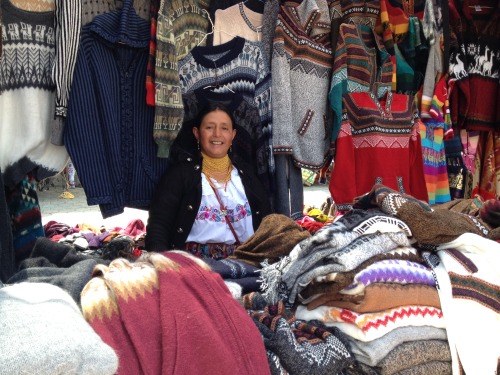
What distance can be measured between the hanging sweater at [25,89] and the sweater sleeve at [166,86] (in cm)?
48

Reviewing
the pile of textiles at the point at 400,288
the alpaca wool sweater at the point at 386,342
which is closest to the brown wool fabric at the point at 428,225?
the pile of textiles at the point at 400,288

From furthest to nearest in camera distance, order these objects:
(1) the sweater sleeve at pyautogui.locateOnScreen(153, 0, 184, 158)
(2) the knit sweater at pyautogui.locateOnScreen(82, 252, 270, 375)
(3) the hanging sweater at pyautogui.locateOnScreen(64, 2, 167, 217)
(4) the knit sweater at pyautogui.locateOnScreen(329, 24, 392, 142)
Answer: (4) the knit sweater at pyautogui.locateOnScreen(329, 24, 392, 142)
(1) the sweater sleeve at pyautogui.locateOnScreen(153, 0, 184, 158)
(3) the hanging sweater at pyautogui.locateOnScreen(64, 2, 167, 217)
(2) the knit sweater at pyautogui.locateOnScreen(82, 252, 270, 375)

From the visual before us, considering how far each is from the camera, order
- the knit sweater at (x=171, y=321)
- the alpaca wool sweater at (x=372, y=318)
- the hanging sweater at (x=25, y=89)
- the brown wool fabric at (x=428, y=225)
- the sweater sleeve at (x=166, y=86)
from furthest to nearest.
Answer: the sweater sleeve at (x=166, y=86)
the hanging sweater at (x=25, y=89)
the brown wool fabric at (x=428, y=225)
the alpaca wool sweater at (x=372, y=318)
the knit sweater at (x=171, y=321)

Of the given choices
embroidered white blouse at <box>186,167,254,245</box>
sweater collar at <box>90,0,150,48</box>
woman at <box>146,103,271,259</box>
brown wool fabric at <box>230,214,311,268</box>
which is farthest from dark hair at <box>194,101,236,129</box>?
brown wool fabric at <box>230,214,311,268</box>

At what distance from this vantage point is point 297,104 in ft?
9.75

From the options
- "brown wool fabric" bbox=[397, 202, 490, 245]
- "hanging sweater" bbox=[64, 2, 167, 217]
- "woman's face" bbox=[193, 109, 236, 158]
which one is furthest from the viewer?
"woman's face" bbox=[193, 109, 236, 158]

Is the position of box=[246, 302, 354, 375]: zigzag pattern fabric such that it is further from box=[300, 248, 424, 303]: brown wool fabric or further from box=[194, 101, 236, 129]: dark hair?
box=[194, 101, 236, 129]: dark hair

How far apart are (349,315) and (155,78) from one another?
62.8 inches

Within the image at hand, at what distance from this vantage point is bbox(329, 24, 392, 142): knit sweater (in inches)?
118

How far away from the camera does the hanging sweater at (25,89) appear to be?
2.13m

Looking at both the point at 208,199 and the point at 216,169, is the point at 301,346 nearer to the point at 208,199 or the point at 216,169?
the point at 208,199

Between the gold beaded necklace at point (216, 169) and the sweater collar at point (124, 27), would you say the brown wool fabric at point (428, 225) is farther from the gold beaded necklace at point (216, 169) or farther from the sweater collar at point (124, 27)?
the sweater collar at point (124, 27)

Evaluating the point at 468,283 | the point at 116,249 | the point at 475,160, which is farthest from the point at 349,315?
the point at 475,160

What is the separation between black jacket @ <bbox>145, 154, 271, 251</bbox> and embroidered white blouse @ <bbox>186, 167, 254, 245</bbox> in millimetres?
43
